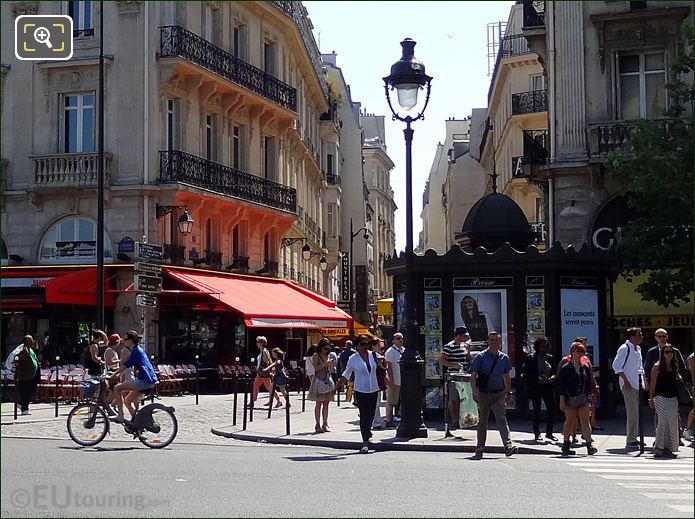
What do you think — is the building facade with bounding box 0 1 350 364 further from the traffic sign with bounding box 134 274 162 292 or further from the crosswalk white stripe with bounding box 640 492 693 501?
the crosswalk white stripe with bounding box 640 492 693 501

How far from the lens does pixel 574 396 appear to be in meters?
15.7

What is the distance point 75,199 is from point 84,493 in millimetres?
22111

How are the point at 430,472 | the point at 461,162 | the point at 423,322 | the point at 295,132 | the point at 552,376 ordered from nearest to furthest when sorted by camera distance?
the point at 430,472 < the point at 552,376 < the point at 423,322 < the point at 295,132 < the point at 461,162

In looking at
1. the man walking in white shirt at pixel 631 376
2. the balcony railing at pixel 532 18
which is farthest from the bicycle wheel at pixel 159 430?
the balcony railing at pixel 532 18

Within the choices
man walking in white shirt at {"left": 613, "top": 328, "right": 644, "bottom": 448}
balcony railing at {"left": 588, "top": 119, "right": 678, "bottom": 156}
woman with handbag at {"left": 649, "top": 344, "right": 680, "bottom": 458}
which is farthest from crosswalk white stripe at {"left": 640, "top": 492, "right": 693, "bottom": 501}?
balcony railing at {"left": 588, "top": 119, "right": 678, "bottom": 156}

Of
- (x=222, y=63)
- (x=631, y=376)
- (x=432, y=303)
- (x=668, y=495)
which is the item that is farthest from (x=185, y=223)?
(x=668, y=495)

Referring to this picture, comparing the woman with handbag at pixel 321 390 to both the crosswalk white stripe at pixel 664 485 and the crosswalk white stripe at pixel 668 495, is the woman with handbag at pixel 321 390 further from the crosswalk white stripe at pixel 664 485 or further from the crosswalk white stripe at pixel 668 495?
the crosswalk white stripe at pixel 668 495

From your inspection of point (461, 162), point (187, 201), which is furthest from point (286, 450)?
point (461, 162)

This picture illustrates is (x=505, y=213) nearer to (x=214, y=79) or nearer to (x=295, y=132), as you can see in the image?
(x=214, y=79)

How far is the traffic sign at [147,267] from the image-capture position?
23355 millimetres

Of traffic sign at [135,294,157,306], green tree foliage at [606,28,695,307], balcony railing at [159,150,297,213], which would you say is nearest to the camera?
green tree foliage at [606,28,695,307]

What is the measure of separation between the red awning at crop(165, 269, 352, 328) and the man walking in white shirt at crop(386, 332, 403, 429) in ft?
33.4

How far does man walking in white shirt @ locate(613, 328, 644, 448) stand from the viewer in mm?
16562

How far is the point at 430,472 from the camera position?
12820mm
